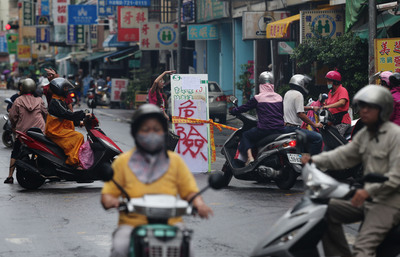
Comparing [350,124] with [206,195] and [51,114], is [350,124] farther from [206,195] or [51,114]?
[51,114]

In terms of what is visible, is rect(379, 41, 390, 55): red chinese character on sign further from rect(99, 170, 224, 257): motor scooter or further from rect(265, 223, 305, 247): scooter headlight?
rect(99, 170, 224, 257): motor scooter

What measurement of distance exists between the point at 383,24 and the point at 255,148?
9973mm

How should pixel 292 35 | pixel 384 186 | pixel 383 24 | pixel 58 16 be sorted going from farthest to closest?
pixel 58 16 < pixel 292 35 < pixel 383 24 < pixel 384 186

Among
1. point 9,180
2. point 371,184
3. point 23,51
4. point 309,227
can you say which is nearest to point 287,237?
point 309,227

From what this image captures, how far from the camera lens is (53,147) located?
1296 cm

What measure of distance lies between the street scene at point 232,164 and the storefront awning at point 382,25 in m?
0.06

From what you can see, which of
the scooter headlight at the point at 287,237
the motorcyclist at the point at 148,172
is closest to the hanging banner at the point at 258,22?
the scooter headlight at the point at 287,237

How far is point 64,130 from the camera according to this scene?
12938 millimetres

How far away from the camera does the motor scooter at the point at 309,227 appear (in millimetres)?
5801

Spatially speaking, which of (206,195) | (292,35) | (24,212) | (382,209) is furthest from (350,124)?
(292,35)

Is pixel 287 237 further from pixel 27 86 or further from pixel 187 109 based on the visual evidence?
pixel 187 109

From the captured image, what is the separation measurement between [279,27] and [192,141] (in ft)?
48.4

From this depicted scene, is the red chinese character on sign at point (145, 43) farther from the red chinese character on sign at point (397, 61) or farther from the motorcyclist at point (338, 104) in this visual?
the motorcyclist at point (338, 104)

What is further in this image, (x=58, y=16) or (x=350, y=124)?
(x=58, y=16)
